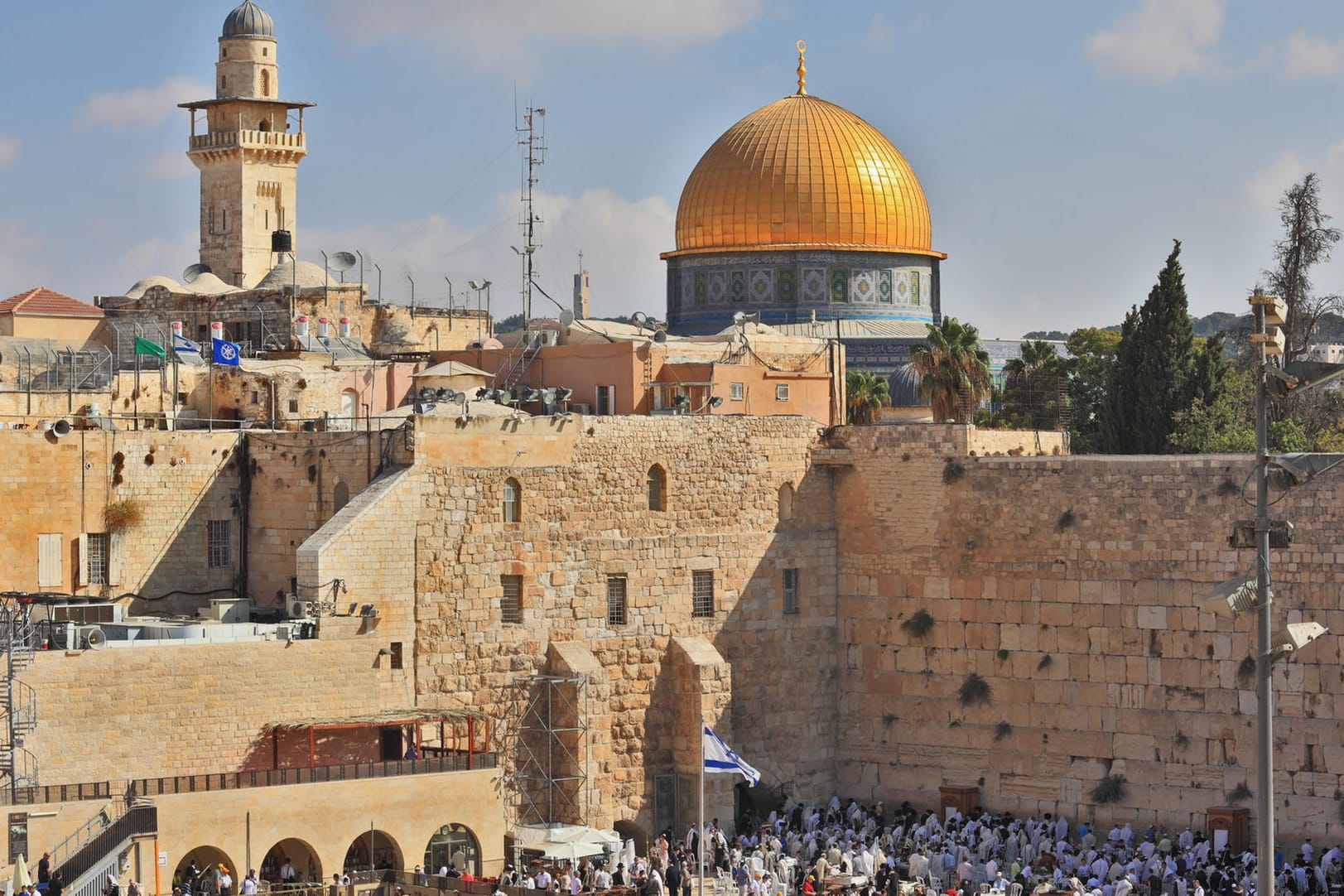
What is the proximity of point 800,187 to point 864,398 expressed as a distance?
7345 mm

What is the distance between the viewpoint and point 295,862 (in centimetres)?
2567

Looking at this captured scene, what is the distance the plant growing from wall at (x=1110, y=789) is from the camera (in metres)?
29.4

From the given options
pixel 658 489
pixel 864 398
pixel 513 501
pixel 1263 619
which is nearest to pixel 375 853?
pixel 513 501

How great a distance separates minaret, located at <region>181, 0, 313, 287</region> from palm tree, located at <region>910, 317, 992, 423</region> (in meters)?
16.8

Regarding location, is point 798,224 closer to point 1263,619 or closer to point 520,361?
point 520,361

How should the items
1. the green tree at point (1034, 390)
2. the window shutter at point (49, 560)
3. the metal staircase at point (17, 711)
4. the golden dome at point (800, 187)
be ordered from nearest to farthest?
the metal staircase at point (17, 711) < the window shutter at point (49, 560) < the green tree at point (1034, 390) < the golden dome at point (800, 187)

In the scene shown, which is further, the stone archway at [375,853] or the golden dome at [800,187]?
the golden dome at [800,187]

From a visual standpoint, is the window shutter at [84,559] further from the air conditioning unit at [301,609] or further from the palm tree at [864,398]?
the palm tree at [864,398]

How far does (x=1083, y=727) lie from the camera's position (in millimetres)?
29656

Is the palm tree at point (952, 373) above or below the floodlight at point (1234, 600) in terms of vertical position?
above

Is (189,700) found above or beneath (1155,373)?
beneath

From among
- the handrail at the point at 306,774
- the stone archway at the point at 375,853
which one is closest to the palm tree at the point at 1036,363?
the handrail at the point at 306,774

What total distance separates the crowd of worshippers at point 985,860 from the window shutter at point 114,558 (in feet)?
26.7

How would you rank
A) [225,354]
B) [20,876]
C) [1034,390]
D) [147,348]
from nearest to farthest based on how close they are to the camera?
1. [20,876]
2. [225,354]
3. [147,348]
4. [1034,390]
